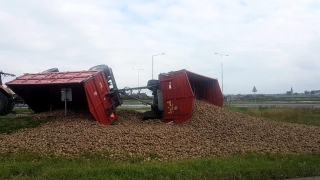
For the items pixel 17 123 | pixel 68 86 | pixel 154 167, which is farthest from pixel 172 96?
pixel 154 167

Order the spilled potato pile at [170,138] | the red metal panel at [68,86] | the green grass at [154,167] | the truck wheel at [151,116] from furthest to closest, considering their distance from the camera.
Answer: the truck wheel at [151,116]
the red metal panel at [68,86]
the spilled potato pile at [170,138]
the green grass at [154,167]

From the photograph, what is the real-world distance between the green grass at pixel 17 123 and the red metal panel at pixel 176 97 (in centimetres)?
509

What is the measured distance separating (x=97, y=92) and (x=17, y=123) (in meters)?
3.25

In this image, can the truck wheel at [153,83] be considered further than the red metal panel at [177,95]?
Yes

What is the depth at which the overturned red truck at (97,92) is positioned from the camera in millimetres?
13086

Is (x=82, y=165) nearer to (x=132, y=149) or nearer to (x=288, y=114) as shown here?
(x=132, y=149)

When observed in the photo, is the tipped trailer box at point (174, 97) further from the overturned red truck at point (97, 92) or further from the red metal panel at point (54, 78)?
the red metal panel at point (54, 78)

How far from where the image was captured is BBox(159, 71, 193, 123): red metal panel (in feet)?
45.2

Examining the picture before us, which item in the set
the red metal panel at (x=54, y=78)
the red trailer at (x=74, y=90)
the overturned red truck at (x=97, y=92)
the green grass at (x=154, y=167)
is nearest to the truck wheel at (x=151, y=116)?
the overturned red truck at (x=97, y=92)

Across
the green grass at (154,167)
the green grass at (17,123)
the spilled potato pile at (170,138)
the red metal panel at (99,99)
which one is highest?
the red metal panel at (99,99)

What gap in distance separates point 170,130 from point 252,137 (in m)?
2.81

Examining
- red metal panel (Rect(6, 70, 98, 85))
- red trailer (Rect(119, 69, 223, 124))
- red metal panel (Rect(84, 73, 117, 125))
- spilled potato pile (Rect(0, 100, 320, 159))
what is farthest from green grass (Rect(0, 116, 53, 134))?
red trailer (Rect(119, 69, 223, 124))

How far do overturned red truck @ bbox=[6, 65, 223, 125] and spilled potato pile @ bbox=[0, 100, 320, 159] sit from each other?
2.56ft

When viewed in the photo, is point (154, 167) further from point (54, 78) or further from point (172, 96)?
point (54, 78)
